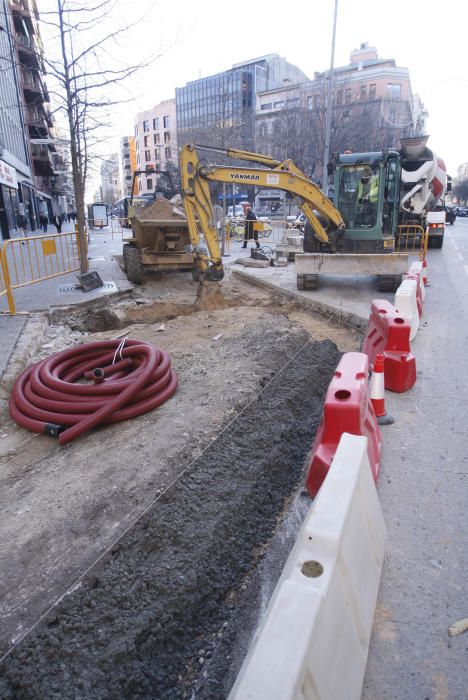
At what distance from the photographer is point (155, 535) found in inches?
125

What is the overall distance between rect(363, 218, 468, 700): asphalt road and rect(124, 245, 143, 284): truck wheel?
785 centimetres

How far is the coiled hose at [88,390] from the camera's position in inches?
195

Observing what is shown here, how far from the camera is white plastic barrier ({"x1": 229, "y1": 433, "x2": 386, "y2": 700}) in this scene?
153cm

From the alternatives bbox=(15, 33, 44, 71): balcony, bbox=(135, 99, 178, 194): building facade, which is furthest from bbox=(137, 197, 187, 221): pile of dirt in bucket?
bbox=(135, 99, 178, 194): building facade

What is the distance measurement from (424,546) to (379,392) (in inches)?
72.5

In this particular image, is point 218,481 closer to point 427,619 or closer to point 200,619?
point 200,619

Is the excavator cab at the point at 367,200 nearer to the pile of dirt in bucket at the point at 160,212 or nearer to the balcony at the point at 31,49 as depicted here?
the pile of dirt in bucket at the point at 160,212

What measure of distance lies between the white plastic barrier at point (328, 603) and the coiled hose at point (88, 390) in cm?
294

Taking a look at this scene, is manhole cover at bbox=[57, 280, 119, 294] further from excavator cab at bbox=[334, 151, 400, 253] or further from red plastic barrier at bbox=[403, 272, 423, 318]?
red plastic barrier at bbox=[403, 272, 423, 318]


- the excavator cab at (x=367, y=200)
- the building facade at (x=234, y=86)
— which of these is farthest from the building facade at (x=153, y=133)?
the excavator cab at (x=367, y=200)

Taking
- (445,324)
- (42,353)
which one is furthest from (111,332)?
(445,324)

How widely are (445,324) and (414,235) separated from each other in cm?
1129

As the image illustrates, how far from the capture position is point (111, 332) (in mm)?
8516

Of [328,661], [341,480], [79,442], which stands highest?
[341,480]
